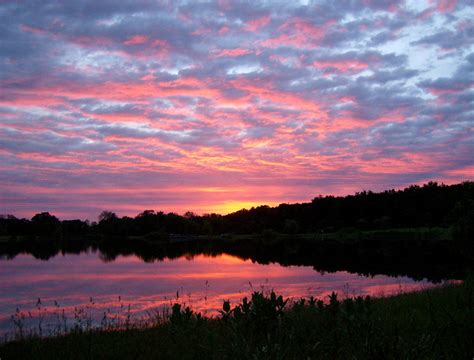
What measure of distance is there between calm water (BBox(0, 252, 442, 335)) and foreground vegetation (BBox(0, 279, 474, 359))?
9.26m

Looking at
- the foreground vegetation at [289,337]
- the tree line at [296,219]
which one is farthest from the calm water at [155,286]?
the tree line at [296,219]

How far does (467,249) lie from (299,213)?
13520 centimetres

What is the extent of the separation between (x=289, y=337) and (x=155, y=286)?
2734 centimetres

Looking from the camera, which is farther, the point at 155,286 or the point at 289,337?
the point at 155,286

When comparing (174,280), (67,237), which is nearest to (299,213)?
(67,237)

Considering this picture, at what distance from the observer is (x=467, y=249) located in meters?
18.0

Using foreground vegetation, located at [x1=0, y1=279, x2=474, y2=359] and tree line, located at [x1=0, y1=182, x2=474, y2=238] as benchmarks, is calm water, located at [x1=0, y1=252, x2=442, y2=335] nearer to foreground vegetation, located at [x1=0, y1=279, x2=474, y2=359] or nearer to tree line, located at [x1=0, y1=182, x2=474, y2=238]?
foreground vegetation, located at [x1=0, y1=279, x2=474, y2=359]

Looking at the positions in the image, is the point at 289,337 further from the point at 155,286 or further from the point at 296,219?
the point at 296,219

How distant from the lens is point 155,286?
3078 cm

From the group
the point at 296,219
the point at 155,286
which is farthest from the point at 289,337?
the point at 296,219

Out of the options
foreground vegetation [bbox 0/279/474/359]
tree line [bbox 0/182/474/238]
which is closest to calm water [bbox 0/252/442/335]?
foreground vegetation [bbox 0/279/474/359]

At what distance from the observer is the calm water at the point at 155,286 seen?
75.4 ft

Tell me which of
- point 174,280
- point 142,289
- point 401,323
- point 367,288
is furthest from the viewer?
point 174,280

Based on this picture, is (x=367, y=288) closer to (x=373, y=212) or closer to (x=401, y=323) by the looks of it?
(x=401, y=323)
